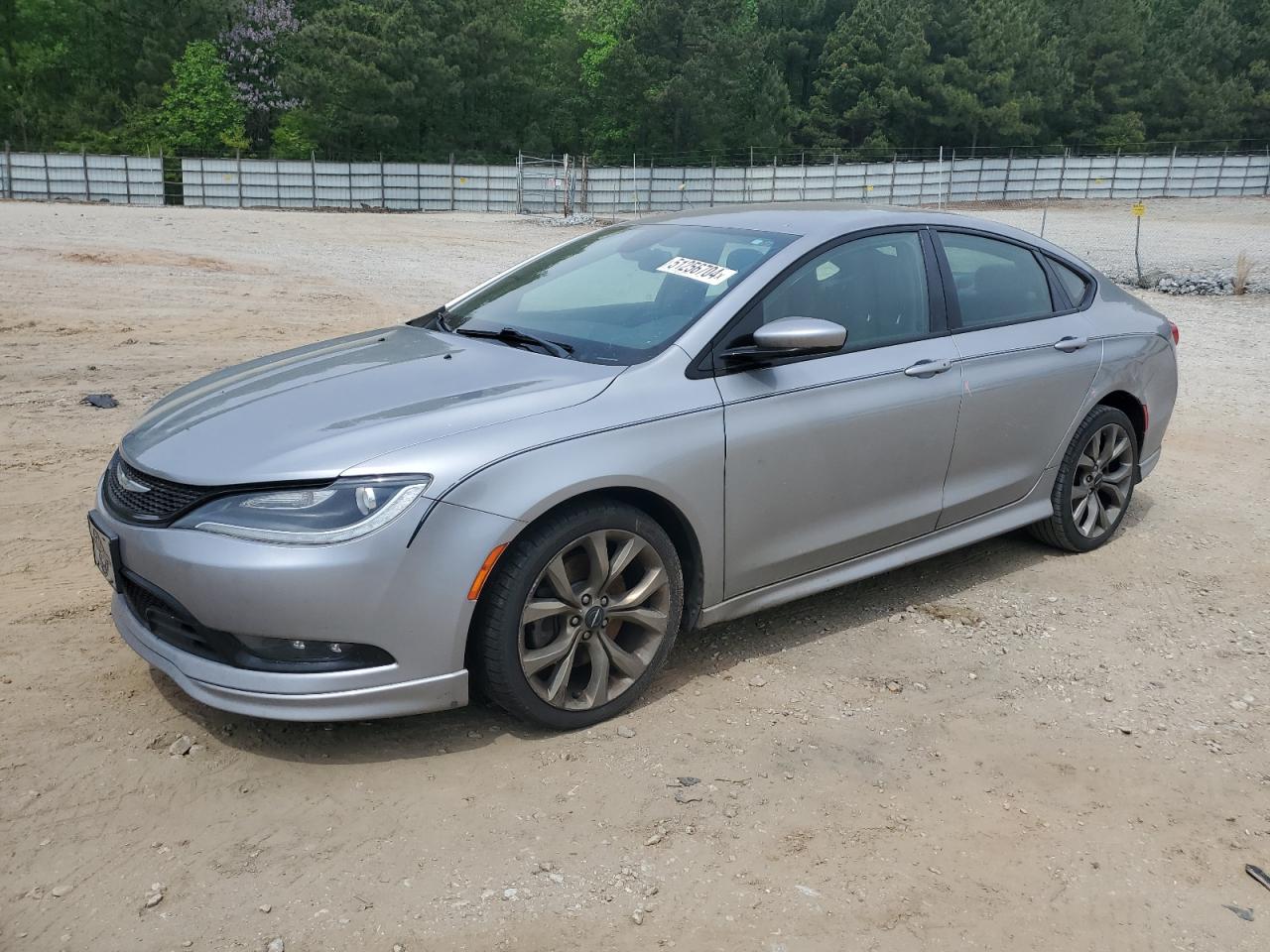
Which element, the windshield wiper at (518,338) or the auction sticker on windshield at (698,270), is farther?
the auction sticker on windshield at (698,270)

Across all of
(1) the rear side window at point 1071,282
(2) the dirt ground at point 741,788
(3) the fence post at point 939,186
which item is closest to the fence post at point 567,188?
(3) the fence post at point 939,186

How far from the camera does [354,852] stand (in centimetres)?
291

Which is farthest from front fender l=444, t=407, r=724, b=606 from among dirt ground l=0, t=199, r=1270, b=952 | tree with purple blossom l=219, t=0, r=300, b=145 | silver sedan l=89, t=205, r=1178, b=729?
tree with purple blossom l=219, t=0, r=300, b=145

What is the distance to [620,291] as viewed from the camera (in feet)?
14.1

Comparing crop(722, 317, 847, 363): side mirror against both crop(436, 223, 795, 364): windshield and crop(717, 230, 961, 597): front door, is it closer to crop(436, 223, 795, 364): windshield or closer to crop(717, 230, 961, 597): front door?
crop(717, 230, 961, 597): front door

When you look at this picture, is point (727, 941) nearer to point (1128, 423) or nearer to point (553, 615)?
point (553, 615)

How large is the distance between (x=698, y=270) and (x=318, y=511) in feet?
5.77

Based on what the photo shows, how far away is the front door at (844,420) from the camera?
381 centimetres

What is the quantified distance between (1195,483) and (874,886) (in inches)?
187

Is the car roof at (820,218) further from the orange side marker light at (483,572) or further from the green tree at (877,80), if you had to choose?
the green tree at (877,80)

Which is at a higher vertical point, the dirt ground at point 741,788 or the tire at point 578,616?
the tire at point 578,616

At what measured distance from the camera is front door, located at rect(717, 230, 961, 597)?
3812 millimetres

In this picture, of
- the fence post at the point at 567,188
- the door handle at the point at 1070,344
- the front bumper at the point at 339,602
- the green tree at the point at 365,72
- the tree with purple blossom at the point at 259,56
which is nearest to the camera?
the front bumper at the point at 339,602

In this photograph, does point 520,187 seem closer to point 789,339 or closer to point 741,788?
point 789,339
